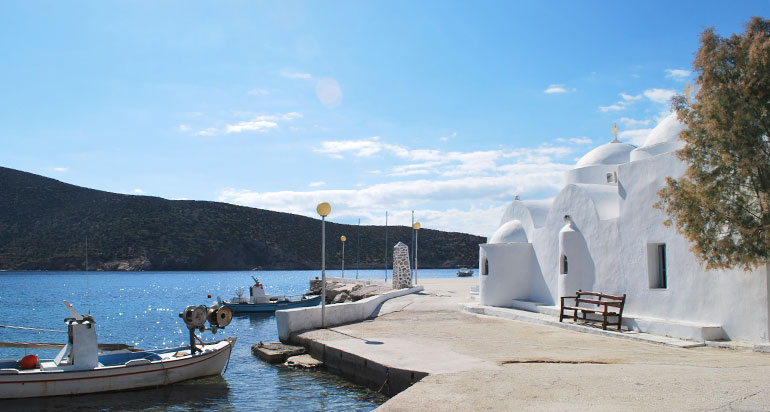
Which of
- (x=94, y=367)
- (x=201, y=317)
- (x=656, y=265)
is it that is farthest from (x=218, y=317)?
(x=656, y=265)

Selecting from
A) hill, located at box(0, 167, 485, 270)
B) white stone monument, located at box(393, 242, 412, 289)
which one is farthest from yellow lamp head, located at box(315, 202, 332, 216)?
hill, located at box(0, 167, 485, 270)

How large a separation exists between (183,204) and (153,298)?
1805 inches

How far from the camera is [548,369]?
30.9 ft

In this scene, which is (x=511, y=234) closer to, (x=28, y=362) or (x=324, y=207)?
(x=324, y=207)

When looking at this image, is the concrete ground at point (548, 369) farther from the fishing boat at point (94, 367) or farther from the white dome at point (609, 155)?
the white dome at point (609, 155)

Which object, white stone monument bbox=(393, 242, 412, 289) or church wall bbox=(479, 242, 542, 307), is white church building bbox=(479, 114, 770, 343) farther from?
white stone monument bbox=(393, 242, 412, 289)

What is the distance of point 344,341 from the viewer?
42.7 ft

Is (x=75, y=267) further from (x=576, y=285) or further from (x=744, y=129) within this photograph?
(x=744, y=129)

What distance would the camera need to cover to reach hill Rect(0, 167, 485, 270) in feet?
244

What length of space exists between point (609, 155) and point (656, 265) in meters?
7.00

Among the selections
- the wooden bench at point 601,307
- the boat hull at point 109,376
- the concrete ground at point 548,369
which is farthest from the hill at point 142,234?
the wooden bench at point 601,307

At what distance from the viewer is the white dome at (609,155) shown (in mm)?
19989

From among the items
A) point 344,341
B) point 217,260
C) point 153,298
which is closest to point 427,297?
point 344,341

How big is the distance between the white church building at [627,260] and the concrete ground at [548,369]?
3.61 ft
